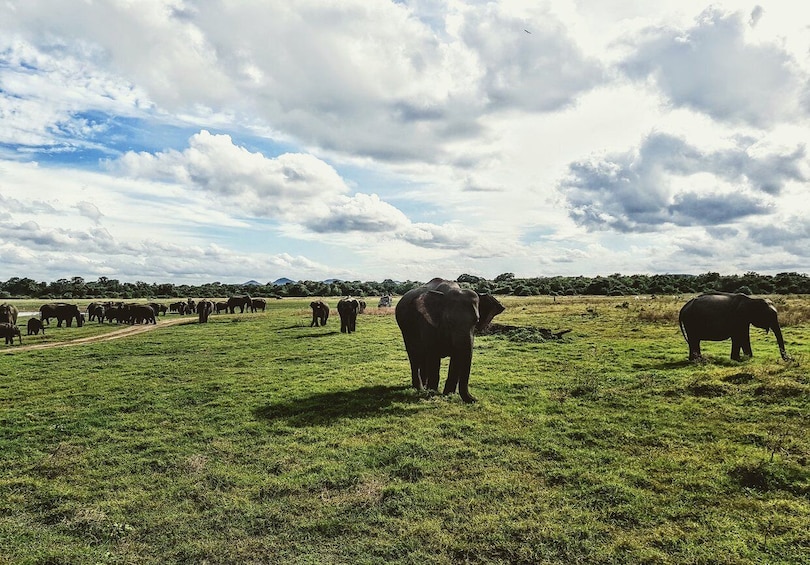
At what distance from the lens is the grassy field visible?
636 centimetres

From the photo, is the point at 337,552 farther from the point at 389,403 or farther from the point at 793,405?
the point at 793,405

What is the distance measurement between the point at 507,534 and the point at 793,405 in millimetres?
9731

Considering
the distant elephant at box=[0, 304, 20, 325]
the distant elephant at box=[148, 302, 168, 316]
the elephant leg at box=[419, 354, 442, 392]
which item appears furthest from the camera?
the distant elephant at box=[148, 302, 168, 316]

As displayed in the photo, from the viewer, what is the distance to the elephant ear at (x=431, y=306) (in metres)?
13.6

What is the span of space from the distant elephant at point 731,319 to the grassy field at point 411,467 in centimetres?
95

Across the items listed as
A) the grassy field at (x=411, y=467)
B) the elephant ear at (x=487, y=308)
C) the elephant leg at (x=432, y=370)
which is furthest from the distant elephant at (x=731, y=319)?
the elephant leg at (x=432, y=370)

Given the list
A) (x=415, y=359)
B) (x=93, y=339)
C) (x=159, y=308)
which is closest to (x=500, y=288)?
(x=159, y=308)

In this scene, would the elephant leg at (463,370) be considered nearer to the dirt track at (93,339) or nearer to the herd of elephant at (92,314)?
the dirt track at (93,339)

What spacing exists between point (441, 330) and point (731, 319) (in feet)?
39.5

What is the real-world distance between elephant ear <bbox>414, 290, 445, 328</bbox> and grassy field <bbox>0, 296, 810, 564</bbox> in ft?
7.42

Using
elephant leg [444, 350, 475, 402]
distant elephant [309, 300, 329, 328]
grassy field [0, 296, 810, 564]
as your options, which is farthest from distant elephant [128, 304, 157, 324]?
elephant leg [444, 350, 475, 402]

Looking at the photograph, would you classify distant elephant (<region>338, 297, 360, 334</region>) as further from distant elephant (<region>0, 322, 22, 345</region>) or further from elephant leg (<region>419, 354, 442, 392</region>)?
distant elephant (<region>0, 322, 22, 345</region>)

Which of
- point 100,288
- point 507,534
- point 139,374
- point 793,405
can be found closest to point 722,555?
point 507,534

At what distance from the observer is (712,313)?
1794 centimetres
